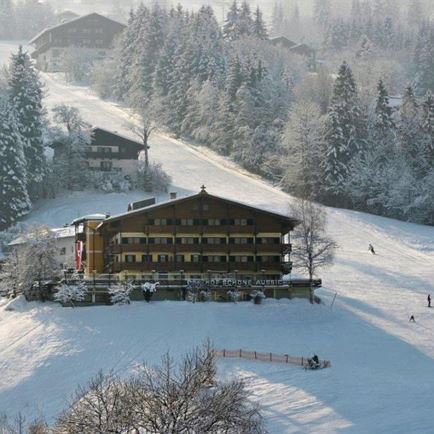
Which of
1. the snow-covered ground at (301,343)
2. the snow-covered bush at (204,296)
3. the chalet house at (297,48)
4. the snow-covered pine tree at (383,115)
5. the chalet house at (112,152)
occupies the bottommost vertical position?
the snow-covered ground at (301,343)

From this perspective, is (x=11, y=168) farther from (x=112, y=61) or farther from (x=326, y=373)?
(x=112, y=61)

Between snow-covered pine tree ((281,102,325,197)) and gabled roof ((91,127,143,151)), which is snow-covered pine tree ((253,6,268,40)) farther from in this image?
gabled roof ((91,127,143,151))

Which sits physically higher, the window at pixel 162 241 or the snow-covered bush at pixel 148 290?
the window at pixel 162 241

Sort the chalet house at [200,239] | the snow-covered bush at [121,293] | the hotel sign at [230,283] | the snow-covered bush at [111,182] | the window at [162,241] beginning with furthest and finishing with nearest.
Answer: the snow-covered bush at [111,182], the window at [162,241], the chalet house at [200,239], the hotel sign at [230,283], the snow-covered bush at [121,293]

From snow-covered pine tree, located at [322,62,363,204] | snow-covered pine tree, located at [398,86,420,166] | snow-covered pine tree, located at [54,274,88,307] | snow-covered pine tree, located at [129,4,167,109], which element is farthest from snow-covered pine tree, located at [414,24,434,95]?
snow-covered pine tree, located at [54,274,88,307]

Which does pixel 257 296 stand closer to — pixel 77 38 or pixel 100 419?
pixel 100 419

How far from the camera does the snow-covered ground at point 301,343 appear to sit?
141ft

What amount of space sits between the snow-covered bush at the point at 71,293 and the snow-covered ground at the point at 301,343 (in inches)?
33.1

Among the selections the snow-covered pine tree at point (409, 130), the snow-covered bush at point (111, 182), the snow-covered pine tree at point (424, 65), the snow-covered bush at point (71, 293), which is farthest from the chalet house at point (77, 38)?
the snow-covered bush at point (71, 293)

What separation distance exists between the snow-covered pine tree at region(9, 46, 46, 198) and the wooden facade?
27.9 metres

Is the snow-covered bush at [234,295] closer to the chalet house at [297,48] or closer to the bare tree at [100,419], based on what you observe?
the bare tree at [100,419]

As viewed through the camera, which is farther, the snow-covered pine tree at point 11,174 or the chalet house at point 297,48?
the chalet house at point 297,48

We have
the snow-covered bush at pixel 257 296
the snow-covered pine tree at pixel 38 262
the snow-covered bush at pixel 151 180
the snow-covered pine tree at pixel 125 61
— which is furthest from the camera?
the snow-covered pine tree at pixel 125 61

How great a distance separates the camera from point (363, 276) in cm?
7075
